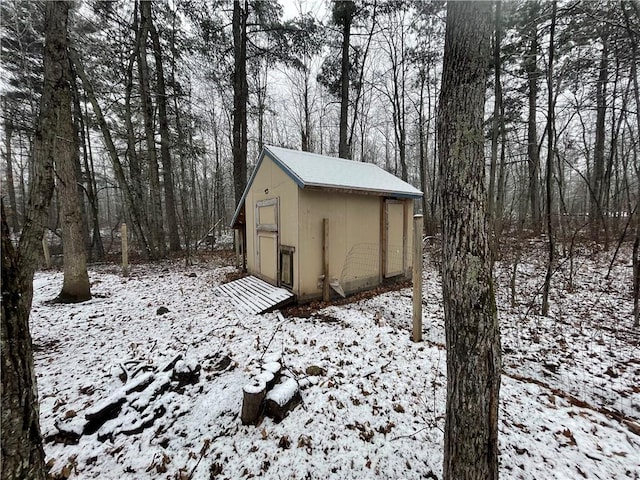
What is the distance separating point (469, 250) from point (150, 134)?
11.9 metres

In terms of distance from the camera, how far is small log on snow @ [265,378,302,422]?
2.43 meters

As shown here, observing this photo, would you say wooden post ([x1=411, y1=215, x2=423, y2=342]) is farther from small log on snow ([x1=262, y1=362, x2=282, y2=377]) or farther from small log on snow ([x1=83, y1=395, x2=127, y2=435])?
small log on snow ([x1=83, y1=395, x2=127, y2=435])

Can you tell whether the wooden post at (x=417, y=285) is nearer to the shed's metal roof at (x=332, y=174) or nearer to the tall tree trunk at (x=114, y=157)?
the shed's metal roof at (x=332, y=174)

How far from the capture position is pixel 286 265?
5887 mm

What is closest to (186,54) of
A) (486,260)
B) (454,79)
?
(454,79)

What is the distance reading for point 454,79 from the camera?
1390 millimetres

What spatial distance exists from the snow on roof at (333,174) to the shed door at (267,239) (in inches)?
40.6

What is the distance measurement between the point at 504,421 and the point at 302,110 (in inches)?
682

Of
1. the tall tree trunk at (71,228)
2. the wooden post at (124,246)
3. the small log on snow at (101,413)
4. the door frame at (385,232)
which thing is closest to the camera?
the small log on snow at (101,413)

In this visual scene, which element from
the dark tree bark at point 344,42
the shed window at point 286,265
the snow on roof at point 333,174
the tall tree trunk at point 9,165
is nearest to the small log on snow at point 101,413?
the tall tree trunk at point 9,165

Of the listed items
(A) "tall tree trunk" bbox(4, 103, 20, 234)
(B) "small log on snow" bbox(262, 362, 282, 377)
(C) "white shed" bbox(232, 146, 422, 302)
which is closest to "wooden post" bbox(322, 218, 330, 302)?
(C) "white shed" bbox(232, 146, 422, 302)

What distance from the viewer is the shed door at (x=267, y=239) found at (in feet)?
20.3

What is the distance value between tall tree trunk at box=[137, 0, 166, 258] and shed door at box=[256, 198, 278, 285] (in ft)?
19.9

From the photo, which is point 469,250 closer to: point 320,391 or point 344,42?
point 320,391
